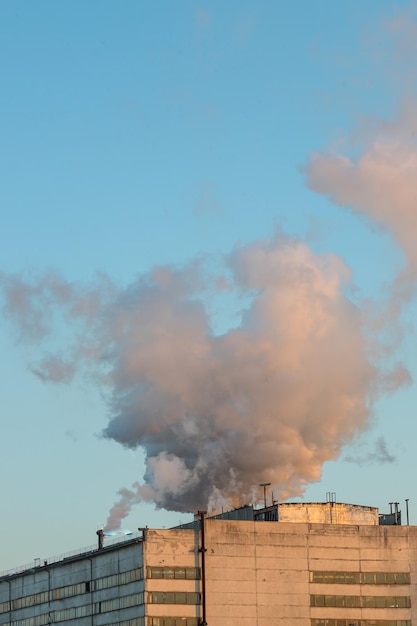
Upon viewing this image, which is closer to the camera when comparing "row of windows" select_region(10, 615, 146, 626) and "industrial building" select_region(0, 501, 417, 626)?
"industrial building" select_region(0, 501, 417, 626)

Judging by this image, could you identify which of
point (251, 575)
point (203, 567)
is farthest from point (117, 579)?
point (251, 575)

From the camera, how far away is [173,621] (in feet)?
322

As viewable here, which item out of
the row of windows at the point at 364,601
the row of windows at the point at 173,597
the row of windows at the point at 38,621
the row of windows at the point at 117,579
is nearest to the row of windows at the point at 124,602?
the row of windows at the point at 173,597

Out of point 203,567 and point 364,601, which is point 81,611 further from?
point 364,601

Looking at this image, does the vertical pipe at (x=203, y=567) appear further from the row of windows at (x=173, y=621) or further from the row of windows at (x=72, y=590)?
the row of windows at (x=72, y=590)

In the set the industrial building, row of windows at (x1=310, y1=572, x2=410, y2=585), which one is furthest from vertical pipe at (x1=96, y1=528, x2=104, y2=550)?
row of windows at (x1=310, y1=572, x2=410, y2=585)

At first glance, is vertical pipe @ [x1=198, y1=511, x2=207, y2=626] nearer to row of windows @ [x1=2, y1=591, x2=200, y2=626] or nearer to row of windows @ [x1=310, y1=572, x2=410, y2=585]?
row of windows @ [x1=2, y1=591, x2=200, y2=626]

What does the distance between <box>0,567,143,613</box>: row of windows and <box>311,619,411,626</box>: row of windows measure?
52.8 feet

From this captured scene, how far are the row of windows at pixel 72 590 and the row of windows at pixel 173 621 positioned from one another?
3.51 m

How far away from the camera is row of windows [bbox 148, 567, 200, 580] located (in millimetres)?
98625

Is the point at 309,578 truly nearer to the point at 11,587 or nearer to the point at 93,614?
the point at 93,614

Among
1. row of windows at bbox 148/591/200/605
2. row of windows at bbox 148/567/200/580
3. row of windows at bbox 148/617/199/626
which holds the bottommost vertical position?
row of windows at bbox 148/617/199/626

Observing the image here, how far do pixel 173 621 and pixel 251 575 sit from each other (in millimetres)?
7818

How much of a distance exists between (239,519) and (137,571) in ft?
47.9
